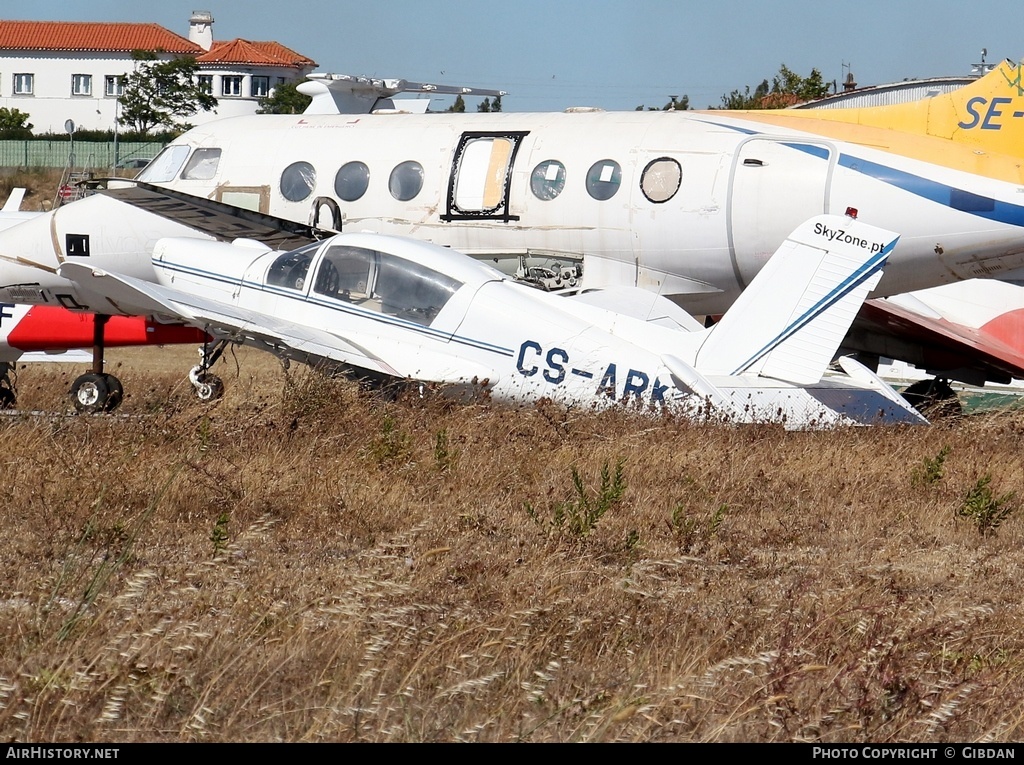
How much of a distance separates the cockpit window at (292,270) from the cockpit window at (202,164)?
5350 mm

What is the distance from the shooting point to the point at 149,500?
8.28 metres

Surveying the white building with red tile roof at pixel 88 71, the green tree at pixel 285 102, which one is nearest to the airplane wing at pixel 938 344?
the green tree at pixel 285 102

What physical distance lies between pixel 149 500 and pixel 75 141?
221 ft

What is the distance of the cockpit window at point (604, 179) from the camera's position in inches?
642

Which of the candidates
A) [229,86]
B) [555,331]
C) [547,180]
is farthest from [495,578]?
[229,86]

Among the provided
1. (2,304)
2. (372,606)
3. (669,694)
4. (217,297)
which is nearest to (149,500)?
(372,606)

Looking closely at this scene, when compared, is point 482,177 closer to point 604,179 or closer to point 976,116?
point 604,179

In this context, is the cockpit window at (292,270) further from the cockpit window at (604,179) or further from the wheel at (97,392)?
the cockpit window at (604,179)

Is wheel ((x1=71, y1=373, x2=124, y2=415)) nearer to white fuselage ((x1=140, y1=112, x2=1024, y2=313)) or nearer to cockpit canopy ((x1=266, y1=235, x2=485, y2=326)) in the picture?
cockpit canopy ((x1=266, y1=235, x2=485, y2=326))

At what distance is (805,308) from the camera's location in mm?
11594

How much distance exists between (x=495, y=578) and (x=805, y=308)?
231 inches

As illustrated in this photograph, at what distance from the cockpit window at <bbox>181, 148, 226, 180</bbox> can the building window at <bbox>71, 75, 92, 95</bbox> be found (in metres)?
90.5
